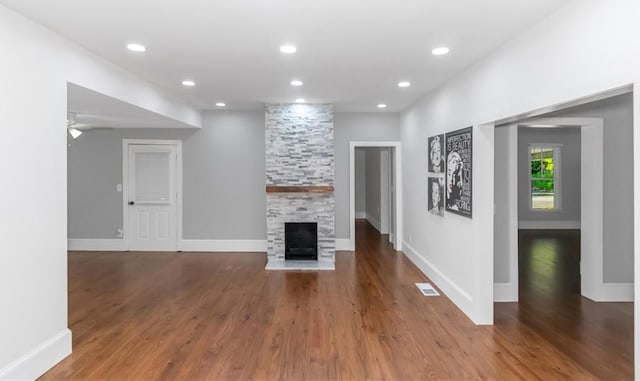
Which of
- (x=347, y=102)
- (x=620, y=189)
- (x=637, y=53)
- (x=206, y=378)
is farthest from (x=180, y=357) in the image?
(x=620, y=189)

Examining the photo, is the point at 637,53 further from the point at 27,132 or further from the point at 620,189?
the point at 27,132

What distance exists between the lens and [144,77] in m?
4.57

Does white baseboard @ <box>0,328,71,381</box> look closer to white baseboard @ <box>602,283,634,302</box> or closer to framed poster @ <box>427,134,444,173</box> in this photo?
framed poster @ <box>427,134,444,173</box>

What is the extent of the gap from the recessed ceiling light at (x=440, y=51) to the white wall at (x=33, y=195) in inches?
120

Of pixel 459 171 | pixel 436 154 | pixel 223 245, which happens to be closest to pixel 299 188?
pixel 223 245

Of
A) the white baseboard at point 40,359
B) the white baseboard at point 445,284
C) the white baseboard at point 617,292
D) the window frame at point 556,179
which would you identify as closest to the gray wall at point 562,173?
the window frame at point 556,179

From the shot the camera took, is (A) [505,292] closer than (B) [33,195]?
No

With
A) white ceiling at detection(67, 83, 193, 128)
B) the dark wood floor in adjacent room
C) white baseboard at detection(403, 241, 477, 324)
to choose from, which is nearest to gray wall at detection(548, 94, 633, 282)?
the dark wood floor in adjacent room

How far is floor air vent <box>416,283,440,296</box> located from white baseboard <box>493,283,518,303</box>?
2.13 ft

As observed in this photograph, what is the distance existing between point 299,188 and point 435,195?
2.16 meters

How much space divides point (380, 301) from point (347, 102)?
3.12 metres

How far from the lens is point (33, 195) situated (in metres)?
2.79

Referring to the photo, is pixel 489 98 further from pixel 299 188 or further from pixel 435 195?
pixel 299 188

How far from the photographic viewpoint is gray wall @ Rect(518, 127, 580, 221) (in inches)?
397
